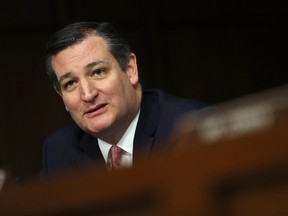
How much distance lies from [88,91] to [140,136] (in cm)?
18

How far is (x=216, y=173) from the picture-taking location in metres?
0.42

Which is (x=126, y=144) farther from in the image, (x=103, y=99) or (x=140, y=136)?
(x=103, y=99)

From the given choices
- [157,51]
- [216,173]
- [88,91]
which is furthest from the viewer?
[157,51]

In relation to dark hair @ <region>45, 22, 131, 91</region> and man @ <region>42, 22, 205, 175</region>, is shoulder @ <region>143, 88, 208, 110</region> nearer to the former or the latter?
man @ <region>42, 22, 205, 175</region>

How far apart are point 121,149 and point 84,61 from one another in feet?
0.77

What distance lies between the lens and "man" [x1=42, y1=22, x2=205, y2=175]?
1.57 meters

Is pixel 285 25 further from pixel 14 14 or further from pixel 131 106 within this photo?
pixel 131 106

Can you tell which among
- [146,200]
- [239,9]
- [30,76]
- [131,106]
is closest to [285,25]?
[239,9]

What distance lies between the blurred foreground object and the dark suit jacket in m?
1.12

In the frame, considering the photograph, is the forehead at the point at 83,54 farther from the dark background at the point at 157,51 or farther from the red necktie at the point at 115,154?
the dark background at the point at 157,51

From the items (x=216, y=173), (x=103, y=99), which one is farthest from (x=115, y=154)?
(x=216, y=173)

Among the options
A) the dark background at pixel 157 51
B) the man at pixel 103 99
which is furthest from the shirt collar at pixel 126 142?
the dark background at pixel 157 51

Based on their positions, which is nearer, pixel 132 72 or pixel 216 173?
pixel 216 173

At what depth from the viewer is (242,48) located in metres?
3.03
